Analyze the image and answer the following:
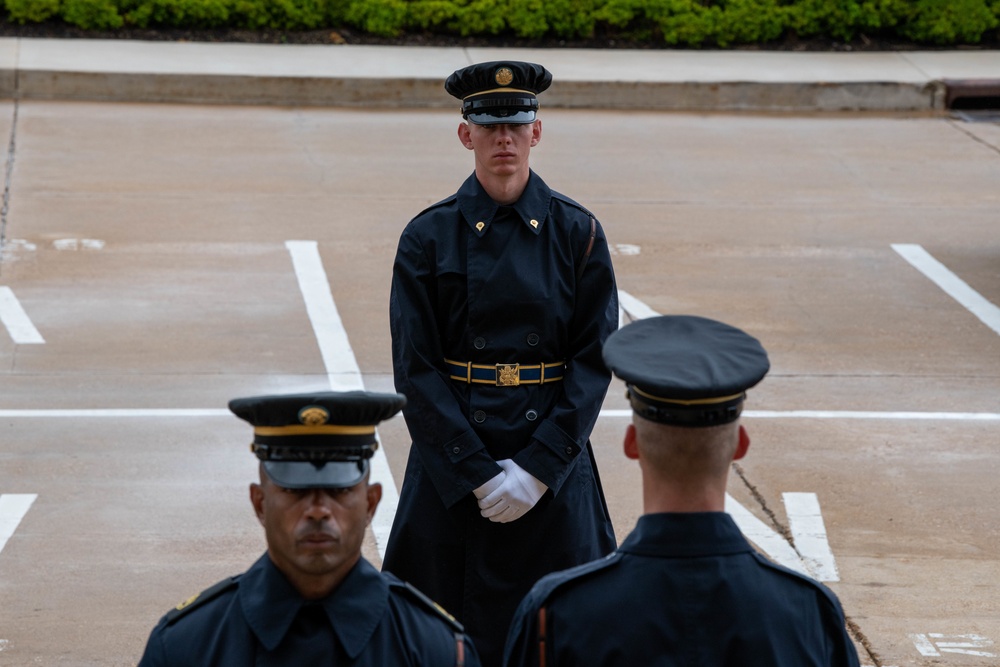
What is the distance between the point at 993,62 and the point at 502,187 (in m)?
14.2


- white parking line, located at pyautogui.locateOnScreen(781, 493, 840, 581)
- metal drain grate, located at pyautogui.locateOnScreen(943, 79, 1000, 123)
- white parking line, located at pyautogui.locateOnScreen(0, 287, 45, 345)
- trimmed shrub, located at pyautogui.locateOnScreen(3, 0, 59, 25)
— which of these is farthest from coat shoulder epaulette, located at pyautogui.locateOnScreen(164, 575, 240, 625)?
trimmed shrub, located at pyautogui.locateOnScreen(3, 0, 59, 25)

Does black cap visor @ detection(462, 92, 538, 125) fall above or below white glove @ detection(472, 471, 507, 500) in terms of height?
above

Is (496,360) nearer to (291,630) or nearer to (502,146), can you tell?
(502,146)

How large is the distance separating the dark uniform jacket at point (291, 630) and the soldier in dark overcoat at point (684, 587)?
216 millimetres

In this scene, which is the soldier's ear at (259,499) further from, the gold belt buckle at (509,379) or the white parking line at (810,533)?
the white parking line at (810,533)

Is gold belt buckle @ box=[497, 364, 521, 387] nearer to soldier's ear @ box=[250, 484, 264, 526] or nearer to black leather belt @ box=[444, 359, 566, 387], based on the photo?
black leather belt @ box=[444, 359, 566, 387]

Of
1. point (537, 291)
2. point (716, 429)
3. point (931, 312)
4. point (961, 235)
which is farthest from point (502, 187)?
point (961, 235)

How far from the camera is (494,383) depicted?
4.38 metres

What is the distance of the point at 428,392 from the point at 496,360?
23 cm

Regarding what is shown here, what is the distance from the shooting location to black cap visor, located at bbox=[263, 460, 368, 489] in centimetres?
283

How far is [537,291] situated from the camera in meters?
4.35

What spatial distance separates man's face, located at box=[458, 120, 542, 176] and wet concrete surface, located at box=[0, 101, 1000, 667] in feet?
7.87

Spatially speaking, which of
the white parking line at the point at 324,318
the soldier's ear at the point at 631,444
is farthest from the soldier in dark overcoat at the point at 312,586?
the white parking line at the point at 324,318

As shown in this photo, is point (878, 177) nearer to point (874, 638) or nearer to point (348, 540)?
point (874, 638)
